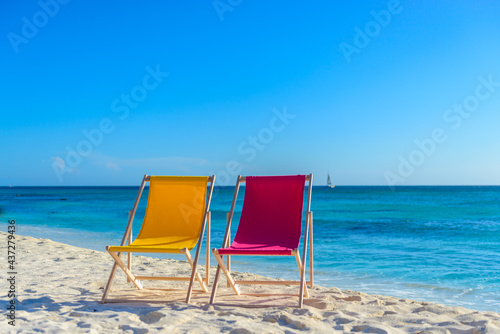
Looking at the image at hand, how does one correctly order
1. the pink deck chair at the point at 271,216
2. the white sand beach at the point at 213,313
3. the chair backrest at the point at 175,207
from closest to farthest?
the white sand beach at the point at 213,313 → the pink deck chair at the point at 271,216 → the chair backrest at the point at 175,207

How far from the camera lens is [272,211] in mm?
3805

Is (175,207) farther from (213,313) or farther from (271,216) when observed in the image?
(213,313)

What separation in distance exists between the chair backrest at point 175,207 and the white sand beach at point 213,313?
513mm

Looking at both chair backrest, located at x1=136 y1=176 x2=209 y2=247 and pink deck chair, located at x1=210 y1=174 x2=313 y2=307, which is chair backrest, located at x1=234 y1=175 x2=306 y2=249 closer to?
pink deck chair, located at x1=210 y1=174 x2=313 y2=307

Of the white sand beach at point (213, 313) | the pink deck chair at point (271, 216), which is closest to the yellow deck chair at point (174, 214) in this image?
the pink deck chair at point (271, 216)

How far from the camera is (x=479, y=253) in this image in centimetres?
779

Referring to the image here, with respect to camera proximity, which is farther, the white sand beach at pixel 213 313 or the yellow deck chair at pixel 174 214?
the yellow deck chair at pixel 174 214

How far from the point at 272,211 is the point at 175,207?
2.81 ft

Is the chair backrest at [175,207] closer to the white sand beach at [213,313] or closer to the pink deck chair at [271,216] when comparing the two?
the pink deck chair at [271,216]

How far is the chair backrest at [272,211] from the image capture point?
3.62 metres

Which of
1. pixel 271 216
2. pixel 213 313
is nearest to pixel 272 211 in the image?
pixel 271 216

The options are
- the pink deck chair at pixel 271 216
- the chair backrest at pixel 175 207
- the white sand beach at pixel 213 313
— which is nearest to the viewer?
the white sand beach at pixel 213 313

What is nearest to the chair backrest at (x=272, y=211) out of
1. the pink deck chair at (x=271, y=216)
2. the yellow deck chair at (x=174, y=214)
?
the pink deck chair at (x=271, y=216)

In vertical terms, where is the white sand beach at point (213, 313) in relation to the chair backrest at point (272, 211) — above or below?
below
